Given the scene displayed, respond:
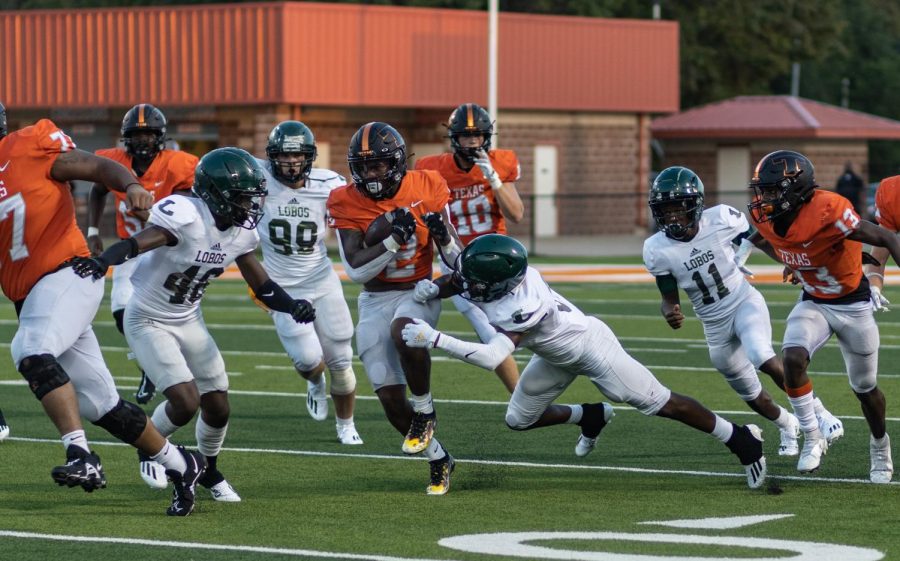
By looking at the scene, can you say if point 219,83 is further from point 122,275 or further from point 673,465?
point 673,465

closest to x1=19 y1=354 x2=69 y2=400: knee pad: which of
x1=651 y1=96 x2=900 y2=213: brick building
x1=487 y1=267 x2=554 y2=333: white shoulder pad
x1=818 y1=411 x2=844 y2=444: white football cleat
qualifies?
x1=487 y1=267 x2=554 y2=333: white shoulder pad

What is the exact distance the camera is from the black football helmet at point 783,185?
802cm

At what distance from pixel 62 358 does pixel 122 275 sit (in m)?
3.72

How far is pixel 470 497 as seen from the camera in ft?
24.7

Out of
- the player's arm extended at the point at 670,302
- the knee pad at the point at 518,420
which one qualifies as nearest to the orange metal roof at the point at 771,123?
the player's arm extended at the point at 670,302

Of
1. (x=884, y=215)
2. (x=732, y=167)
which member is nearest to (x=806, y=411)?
(x=884, y=215)

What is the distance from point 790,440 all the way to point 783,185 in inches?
56.6

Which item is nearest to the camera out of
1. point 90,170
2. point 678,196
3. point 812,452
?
point 90,170

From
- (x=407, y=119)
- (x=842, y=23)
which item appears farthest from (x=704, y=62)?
(x=407, y=119)

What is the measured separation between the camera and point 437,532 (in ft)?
21.9

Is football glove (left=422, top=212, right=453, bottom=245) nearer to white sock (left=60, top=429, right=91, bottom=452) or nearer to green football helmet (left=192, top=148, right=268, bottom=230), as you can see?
green football helmet (left=192, top=148, right=268, bottom=230)

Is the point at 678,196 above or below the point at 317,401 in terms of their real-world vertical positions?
above

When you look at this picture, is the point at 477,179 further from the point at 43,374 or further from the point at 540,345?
the point at 43,374

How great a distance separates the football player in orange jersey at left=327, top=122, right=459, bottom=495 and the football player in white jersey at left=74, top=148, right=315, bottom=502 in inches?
22.7
